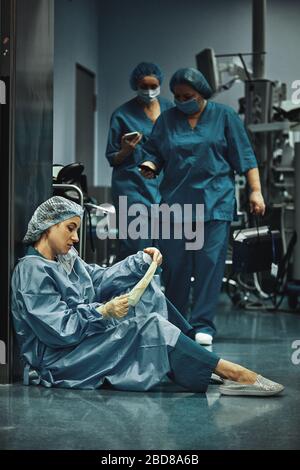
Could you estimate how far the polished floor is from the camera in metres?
2.46

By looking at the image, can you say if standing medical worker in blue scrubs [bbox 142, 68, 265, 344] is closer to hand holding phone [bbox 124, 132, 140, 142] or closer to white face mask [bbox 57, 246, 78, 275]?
hand holding phone [bbox 124, 132, 140, 142]

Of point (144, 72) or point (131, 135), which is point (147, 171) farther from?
point (144, 72)

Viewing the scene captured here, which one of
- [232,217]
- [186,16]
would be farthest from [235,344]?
[186,16]

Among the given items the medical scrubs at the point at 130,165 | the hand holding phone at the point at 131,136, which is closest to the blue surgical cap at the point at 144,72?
the medical scrubs at the point at 130,165

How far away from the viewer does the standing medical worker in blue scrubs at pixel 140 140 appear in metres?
5.05

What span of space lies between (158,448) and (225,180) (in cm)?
226

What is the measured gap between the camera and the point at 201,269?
444cm

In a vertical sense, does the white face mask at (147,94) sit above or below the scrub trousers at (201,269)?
above

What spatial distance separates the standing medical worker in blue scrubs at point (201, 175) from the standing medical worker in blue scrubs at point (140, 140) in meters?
0.56

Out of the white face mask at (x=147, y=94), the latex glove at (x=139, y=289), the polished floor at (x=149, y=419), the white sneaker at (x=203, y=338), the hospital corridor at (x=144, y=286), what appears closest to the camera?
the polished floor at (x=149, y=419)

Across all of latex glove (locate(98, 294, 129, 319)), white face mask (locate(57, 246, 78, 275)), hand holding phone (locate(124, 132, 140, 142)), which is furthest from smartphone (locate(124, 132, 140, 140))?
latex glove (locate(98, 294, 129, 319))

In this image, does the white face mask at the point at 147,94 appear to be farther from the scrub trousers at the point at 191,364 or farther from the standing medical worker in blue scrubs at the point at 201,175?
the scrub trousers at the point at 191,364

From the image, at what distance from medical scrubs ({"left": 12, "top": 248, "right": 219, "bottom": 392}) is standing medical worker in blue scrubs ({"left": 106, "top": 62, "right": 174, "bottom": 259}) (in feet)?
5.69

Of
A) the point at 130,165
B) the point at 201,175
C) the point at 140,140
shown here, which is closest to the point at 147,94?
the point at 140,140
